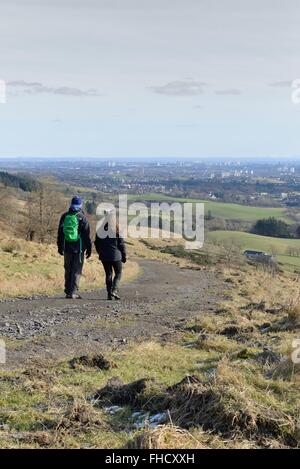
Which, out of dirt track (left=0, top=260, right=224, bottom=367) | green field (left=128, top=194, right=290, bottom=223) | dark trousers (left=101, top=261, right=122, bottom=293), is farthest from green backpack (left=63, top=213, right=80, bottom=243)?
green field (left=128, top=194, right=290, bottom=223)

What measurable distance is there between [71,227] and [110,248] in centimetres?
122

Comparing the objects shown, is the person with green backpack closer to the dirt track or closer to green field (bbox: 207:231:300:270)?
the dirt track

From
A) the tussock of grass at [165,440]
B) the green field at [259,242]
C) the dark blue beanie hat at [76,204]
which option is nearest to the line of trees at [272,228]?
the green field at [259,242]

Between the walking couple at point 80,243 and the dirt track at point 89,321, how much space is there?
0.72 metres

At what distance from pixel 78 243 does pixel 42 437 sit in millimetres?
7532

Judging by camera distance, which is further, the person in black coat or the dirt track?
the person in black coat

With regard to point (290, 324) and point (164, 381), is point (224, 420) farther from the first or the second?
point (290, 324)

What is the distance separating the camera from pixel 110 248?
1243 centimetres

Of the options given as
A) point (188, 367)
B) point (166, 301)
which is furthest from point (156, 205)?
point (188, 367)

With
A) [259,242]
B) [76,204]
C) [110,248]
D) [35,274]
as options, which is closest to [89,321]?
[110,248]

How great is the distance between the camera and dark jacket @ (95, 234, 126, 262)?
12.4m

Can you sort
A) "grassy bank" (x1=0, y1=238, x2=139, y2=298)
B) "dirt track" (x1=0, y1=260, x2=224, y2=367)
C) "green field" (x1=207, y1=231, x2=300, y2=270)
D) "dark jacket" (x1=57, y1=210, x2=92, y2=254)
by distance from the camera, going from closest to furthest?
"dirt track" (x1=0, y1=260, x2=224, y2=367)
"dark jacket" (x1=57, y1=210, x2=92, y2=254)
"grassy bank" (x1=0, y1=238, x2=139, y2=298)
"green field" (x1=207, y1=231, x2=300, y2=270)

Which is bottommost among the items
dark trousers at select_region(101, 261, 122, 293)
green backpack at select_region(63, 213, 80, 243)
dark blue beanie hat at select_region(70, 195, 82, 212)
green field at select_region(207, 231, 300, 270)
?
green field at select_region(207, 231, 300, 270)

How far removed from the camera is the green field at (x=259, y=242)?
6947cm
